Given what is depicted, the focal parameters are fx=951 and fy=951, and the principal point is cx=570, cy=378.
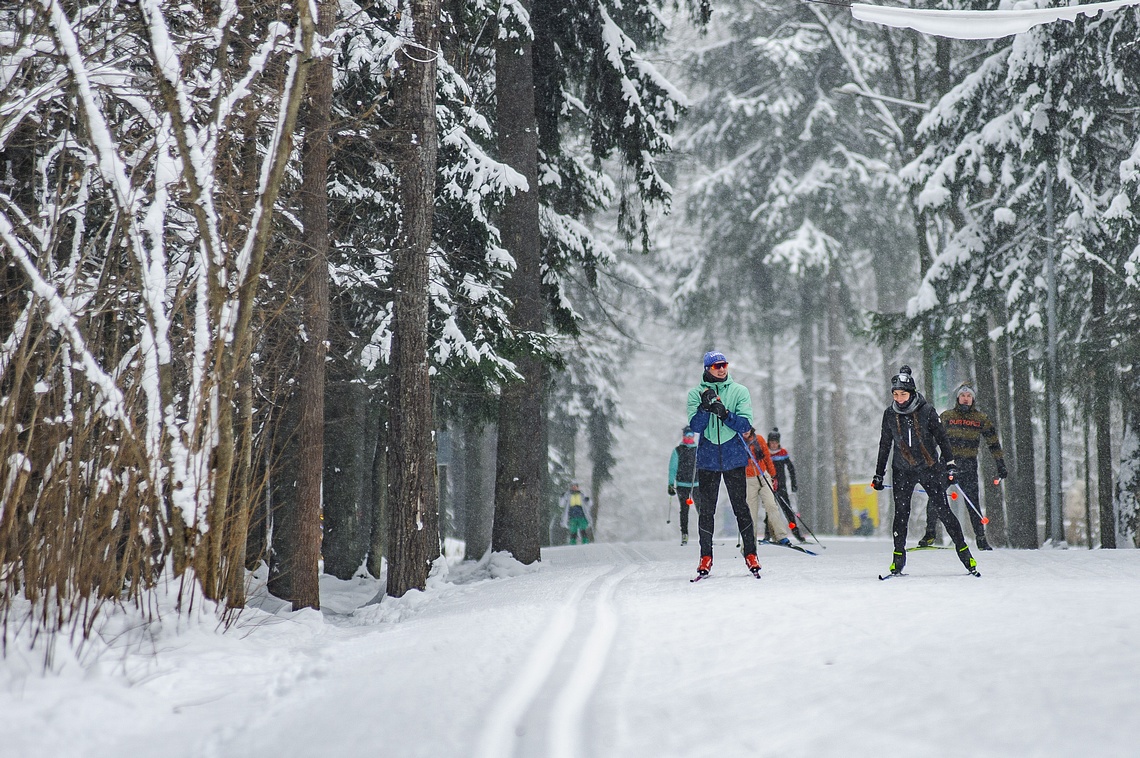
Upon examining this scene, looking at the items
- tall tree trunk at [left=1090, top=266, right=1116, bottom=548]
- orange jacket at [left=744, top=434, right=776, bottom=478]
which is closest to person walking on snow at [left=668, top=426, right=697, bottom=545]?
orange jacket at [left=744, top=434, right=776, bottom=478]

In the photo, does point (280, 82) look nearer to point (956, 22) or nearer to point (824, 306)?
point (956, 22)

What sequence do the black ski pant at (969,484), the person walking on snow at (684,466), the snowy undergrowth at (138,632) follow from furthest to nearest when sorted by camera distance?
the person walking on snow at (684,466), the black ski pant at (969,484), the snowy undergrowth at (138,632)

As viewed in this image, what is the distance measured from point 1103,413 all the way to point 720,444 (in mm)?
8864

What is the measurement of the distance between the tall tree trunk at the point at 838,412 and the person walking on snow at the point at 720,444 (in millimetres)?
19205

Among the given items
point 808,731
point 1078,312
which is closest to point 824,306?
point 1078,312

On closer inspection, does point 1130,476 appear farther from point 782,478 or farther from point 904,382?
point 904,382

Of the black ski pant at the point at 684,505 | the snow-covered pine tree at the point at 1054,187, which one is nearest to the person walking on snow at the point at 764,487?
the black ski pant at the point at 684,505

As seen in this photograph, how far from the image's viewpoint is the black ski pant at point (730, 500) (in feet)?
29.5

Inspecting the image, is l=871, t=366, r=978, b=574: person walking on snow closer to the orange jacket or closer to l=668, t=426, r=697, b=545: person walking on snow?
the orange jacket

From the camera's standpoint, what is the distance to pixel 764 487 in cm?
1340

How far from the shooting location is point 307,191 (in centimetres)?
902

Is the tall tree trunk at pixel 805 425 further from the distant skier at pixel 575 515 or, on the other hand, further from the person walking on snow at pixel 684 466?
the person walking on snow at pixel 684 466

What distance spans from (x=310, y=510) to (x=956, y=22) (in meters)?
8.27

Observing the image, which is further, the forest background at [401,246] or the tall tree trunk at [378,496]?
the tall tree trunk at [378,496]
